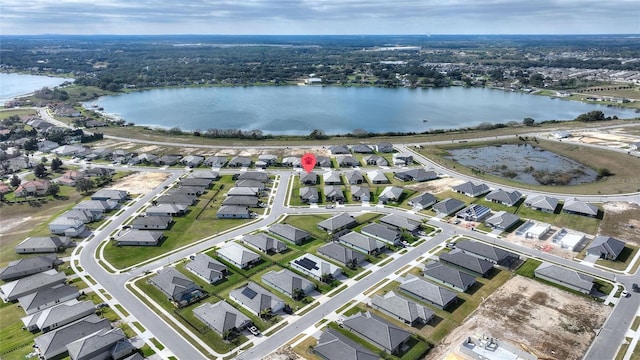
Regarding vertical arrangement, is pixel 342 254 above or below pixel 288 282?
above

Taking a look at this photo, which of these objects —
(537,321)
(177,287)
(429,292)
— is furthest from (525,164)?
(177,287)

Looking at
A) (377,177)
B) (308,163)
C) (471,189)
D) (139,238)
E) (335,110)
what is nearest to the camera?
(139,238)

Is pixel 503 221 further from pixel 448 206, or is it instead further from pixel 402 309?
pixel 402 309

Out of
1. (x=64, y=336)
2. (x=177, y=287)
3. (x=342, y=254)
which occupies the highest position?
(x=342, y=254)

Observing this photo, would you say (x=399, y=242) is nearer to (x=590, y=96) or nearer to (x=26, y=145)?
(x=26, y=145)

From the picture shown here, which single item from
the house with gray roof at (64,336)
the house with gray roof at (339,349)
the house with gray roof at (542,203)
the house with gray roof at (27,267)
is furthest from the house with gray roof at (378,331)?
the house with gray roof at (542,203)

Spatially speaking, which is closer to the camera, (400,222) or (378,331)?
(378,331)

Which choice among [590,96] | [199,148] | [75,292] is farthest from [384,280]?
[590,96]
